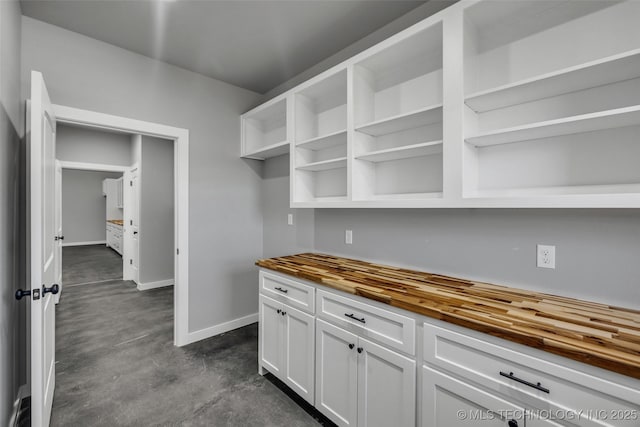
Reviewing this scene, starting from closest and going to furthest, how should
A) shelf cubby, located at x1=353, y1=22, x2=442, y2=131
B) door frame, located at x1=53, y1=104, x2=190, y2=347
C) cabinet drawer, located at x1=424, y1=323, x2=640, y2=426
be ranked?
1. cabinet drawer, located at x1=424, y1=323, x2=640, y2=426
2. shelf cubby, located at x1=353, y1=22, x2=442, y2=131
3. door frame, located at x1=53, y1=104, x2=190, y2=347

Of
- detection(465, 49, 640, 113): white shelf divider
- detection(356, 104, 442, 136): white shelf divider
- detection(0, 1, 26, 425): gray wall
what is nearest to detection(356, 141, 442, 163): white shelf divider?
detection(356, 104, 442, 136): white shelf divider

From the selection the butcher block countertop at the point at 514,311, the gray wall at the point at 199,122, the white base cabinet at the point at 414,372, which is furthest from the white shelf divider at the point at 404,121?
the gray wall at the point at 199,122

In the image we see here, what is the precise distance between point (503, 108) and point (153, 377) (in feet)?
10.2

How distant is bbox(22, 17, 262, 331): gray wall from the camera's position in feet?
7.30

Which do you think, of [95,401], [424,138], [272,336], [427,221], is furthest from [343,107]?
[95,401]

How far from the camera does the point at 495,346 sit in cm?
110

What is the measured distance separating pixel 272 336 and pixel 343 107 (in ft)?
6.36

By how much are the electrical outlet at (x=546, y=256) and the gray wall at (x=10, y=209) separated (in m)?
2.73

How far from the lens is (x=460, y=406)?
1.21m

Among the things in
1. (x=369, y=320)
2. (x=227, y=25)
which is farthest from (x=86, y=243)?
(x=369, y=320)

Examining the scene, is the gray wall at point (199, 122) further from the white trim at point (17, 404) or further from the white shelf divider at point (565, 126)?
the white shelf divider at point (565, 126)

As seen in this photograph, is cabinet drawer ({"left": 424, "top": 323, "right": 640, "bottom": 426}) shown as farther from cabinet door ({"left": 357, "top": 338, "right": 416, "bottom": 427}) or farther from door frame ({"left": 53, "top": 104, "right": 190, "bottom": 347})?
door frame ({"left": 53, "top": 104, "right": 190, "bottom": 347})

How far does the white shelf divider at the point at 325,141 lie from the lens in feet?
7.08

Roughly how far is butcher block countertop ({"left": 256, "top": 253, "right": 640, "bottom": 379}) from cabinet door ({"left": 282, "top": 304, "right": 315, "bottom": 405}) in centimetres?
30
